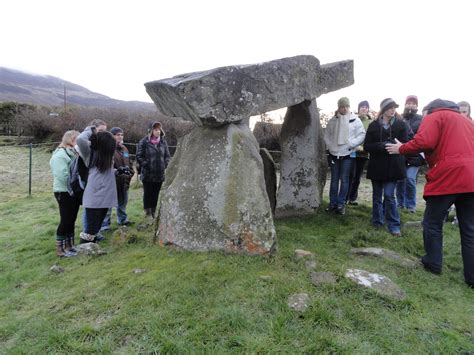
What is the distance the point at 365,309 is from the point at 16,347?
320 centimetres

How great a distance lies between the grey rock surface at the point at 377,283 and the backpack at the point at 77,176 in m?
4.03

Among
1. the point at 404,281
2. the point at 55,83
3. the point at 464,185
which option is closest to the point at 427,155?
the point at 464,185

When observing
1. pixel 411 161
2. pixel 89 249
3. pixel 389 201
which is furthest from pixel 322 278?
pixel 411 161

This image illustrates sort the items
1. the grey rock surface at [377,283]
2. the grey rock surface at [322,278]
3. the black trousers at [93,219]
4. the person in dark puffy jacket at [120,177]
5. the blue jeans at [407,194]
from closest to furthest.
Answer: the grey rock surface at [377,283] → the grey rock surface at [322,278] → the black trousers at [93,219] → the person in dark puffy jacket at [120,177] → the blue jeans at [407,194]

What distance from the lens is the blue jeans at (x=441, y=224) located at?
4.66m

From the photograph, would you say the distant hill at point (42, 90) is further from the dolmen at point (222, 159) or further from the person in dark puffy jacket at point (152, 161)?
the dolmen at point (222, 159)

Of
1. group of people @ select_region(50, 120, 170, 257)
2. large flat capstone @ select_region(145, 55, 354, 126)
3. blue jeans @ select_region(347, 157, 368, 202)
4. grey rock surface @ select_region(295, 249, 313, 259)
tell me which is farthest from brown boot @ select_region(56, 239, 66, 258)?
blue jeans @ select_region(347, 157, 368, 202)

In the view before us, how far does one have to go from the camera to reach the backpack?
19.1ft

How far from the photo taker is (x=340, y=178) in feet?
24.8

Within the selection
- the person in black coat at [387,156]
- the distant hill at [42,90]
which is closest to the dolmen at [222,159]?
the person in black coat at [387,156]

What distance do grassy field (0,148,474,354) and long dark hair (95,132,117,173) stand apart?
123 centimetres

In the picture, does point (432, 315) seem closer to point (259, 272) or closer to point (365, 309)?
point (365, 309)

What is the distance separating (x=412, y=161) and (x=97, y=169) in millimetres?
5801

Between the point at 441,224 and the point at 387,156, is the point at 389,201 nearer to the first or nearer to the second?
the point at 387,156
